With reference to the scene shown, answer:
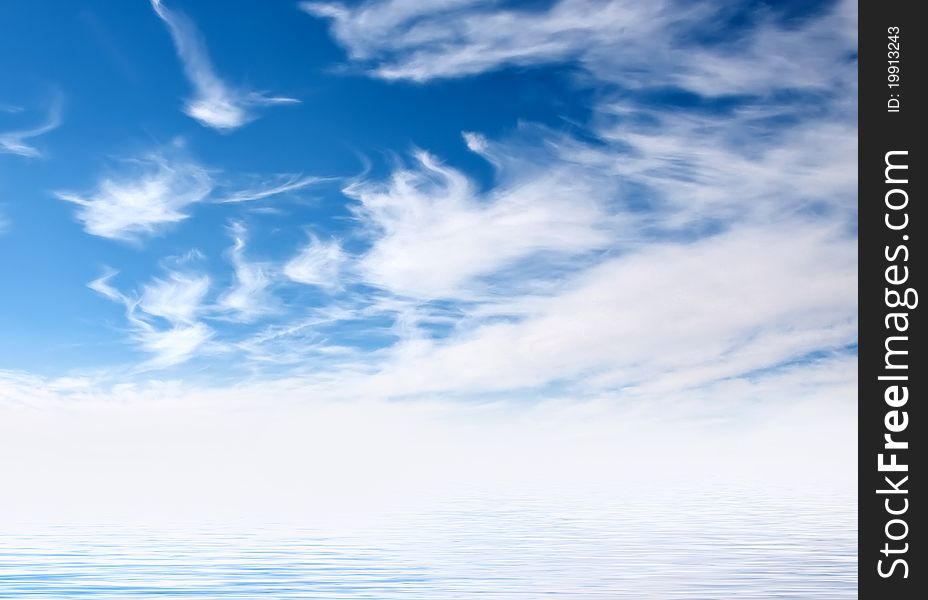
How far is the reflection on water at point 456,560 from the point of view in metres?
21.5

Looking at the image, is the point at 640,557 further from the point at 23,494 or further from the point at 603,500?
the point at 23,494

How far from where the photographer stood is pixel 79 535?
34250mm

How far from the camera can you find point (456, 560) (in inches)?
1060
